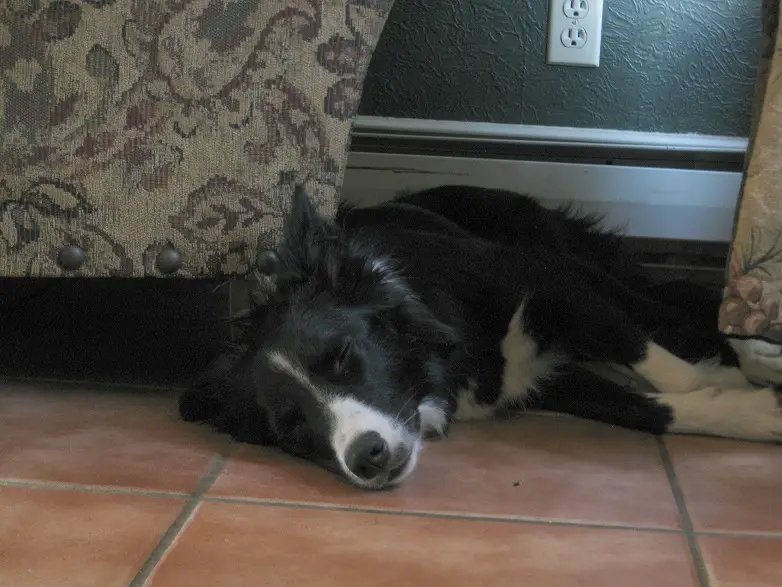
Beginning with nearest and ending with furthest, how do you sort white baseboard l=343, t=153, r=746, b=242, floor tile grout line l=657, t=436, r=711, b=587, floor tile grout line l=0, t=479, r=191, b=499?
floor tile grout line l=657, t=436, r=711, b=587
floor tile grout line l=0, t=479, r=191, b=499
white baseboard l=343, t=153, r=746, b=242

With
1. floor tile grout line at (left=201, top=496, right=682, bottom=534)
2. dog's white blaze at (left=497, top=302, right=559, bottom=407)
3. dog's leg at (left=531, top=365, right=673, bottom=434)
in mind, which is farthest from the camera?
dog's white blaze at (left=497, top=302, right=559, bottom=407)

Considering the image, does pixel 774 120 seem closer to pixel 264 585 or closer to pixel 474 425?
pixel 474 425

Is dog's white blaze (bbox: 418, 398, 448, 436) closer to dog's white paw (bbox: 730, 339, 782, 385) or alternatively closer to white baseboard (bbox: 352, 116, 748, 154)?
dog's white paw (bbox: 730, 339, 782, 385)

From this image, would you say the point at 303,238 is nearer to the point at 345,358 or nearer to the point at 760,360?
the point at 345,358

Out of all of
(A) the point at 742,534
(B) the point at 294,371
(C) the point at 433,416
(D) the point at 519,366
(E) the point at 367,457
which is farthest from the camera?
(D) the point at 519,366

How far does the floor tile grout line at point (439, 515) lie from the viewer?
1.14 meters

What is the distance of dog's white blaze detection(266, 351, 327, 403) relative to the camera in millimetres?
1387

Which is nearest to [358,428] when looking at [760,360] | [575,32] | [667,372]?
[667,372]

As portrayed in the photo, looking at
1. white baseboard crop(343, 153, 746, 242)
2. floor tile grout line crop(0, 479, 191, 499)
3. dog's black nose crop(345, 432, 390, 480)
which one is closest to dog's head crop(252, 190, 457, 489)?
dog's black nose crop(345, 432, 390, 480)

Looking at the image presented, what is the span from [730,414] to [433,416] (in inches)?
22.3

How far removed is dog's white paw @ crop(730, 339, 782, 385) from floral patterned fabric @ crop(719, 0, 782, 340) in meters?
0.38

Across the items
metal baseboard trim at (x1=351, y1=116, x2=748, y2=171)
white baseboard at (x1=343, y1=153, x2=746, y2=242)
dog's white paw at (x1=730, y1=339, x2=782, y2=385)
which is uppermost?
metal baseboard trim at (x1=351, y1=116, x2=748, y2=171)

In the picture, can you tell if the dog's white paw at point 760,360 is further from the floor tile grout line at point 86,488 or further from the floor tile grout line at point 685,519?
the floor tile grout line at point 86,488

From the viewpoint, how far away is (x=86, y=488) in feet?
4.25
